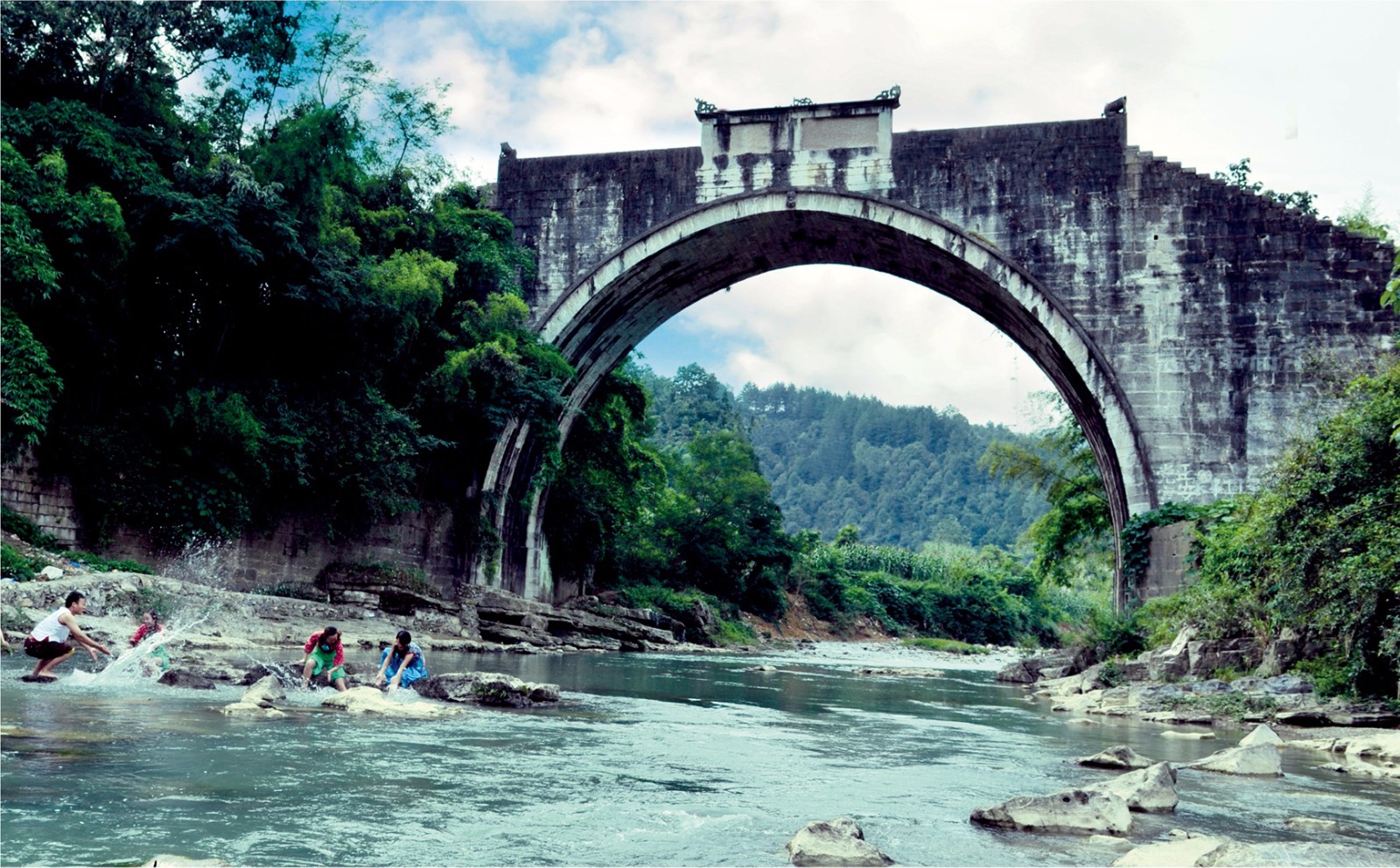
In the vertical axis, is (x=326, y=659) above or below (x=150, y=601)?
below

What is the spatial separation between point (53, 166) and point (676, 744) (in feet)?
37.4

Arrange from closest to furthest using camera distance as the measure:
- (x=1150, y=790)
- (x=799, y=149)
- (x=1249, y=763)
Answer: (x=1150, y=790), (x=1249, y=763), (x=799, y=149)

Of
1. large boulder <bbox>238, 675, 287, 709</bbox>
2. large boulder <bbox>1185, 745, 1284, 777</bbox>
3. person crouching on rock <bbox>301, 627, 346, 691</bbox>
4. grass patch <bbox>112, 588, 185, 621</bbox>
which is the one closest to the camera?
large boulder <bbox>1185, 745, 1284, 777</bbox>

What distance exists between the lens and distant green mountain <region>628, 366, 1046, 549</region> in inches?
4186

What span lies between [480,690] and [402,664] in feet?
2.18

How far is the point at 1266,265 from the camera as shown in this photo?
17.8m

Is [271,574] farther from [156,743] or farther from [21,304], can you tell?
[156,743]

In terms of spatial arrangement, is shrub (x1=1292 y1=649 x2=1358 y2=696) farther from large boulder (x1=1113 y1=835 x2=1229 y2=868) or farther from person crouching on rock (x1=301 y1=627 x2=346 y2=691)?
person crouching on rock (x1=301 y1=627 x2=346 y2=691)

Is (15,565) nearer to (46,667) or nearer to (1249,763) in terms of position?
(46,667)

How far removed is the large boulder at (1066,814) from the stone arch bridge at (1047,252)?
1363 centimetres

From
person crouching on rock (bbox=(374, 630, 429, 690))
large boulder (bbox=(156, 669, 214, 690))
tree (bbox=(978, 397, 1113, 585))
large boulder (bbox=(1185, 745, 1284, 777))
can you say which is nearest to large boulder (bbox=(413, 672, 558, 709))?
person crouching on rock (bbox=(374, 630, 429, 690))

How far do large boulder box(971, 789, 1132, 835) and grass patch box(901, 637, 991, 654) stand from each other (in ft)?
99.6

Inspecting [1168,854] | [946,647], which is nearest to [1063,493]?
[946,647]

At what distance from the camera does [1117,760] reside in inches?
270
